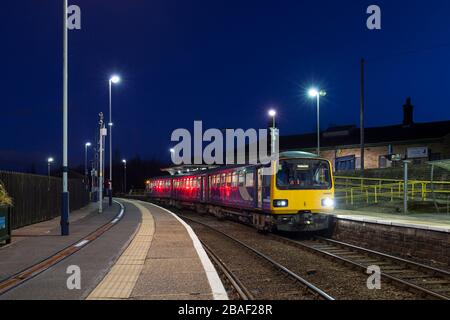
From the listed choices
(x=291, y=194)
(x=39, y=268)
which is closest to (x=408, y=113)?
(x=291, y=194)

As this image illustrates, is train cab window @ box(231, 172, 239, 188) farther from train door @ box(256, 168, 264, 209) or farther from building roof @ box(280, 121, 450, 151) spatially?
building roof @ box(280, 121, 450, 151)

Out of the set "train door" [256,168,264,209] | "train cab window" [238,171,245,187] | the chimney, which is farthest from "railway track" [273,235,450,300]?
the chimney

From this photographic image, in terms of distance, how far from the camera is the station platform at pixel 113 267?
756 cm

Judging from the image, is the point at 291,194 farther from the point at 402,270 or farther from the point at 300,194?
the point at 402,270

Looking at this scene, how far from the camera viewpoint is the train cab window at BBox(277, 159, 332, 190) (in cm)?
1662

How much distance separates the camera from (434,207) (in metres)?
21.3

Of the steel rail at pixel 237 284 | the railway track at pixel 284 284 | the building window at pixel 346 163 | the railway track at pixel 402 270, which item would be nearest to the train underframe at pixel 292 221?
the railway track at pixel 402 270

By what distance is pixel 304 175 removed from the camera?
1691 cm

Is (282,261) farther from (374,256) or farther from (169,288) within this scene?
(169,288)

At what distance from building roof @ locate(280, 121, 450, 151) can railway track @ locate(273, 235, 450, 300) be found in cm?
3080

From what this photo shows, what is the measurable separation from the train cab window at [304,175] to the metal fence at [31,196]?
10.2 metres

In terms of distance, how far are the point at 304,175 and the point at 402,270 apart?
20.8 feet
